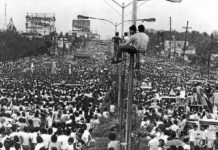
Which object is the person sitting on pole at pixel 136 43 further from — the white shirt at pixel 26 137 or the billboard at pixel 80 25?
the billboard at pixel 80 25

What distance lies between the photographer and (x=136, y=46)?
34.1 feet

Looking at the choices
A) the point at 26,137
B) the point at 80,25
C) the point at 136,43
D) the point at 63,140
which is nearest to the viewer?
the point at 136,43

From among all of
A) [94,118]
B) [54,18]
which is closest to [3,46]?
[54,18]

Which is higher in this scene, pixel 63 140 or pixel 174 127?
pixel 63 140

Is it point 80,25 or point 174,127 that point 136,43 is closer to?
point 174,127

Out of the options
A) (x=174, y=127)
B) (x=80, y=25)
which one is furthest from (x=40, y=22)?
(x=174, y=127)

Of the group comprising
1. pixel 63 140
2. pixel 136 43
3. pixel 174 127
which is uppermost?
pixel 136 43

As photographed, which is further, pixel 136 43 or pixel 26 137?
pixel 26 137

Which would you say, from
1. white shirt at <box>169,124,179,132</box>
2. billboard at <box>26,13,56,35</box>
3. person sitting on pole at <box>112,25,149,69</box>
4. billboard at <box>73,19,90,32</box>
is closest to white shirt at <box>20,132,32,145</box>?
person sitting on pole at <box>112,25,149,69</box>

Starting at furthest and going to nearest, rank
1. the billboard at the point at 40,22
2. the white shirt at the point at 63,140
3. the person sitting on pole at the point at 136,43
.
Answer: the billboard at the point at 40,22
the white shirt at the point at 63,140
the person sitting on pole at the point at 136,43

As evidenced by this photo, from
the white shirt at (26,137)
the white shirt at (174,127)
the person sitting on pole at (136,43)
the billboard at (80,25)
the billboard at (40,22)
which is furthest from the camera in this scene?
the billboard at (80,25)

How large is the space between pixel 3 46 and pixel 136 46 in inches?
Result: 2897

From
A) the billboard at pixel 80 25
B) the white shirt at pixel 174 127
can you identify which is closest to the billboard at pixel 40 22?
the billboard at pixel 80 25

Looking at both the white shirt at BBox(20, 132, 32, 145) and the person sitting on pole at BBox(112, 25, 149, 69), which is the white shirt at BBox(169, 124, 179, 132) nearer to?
the white shirt at BBox(20, 132, 32, 145)
